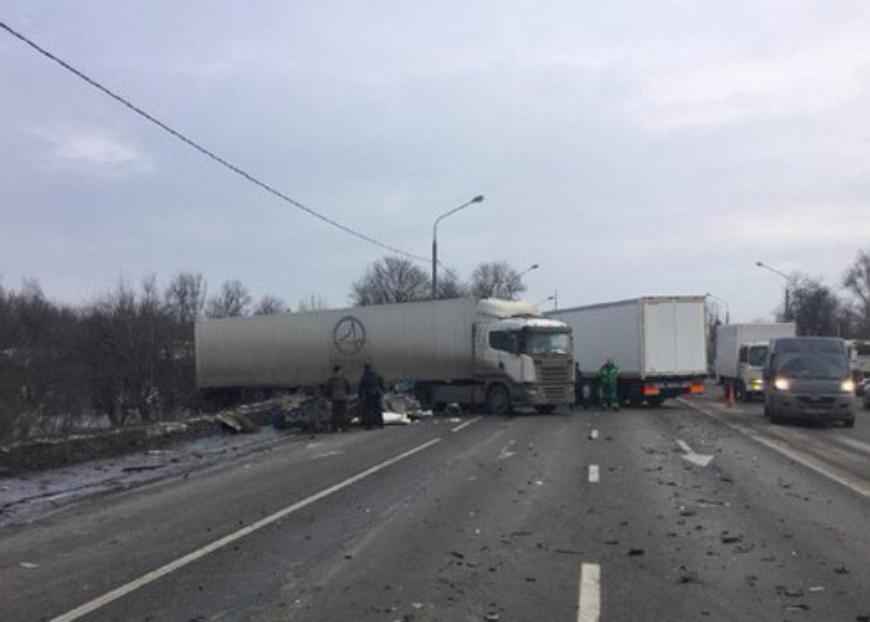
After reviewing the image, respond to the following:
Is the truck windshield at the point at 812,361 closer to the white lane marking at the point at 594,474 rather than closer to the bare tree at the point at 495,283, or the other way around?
the white lane marking at the point at 594,474

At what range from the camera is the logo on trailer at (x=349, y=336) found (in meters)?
33.4

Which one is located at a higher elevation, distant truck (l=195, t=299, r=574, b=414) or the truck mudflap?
distant truck (l=195, t=299, r=574, b=414)

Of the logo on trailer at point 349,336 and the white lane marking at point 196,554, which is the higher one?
the logo on trailer at point 349,336

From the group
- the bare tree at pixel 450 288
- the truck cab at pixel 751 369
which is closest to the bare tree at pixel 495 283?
the bare tree at pixel 450 288

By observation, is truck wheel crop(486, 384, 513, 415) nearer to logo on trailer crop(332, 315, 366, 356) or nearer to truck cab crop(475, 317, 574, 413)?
truck cab crop(475, 317, 574, 413)

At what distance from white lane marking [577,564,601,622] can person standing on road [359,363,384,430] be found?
707 inches

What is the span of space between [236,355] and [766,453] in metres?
27.0

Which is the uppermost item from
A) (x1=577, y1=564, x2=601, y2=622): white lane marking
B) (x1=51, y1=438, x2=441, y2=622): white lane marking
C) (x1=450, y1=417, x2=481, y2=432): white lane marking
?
(x1=577, y1=564, x2=601, y2=622): white lane marking

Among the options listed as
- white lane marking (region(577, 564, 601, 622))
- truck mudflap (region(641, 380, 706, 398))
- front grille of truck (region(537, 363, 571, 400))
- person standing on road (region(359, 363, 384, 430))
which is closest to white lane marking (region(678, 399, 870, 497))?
white lane marking (region(577, 564, 601, 622))

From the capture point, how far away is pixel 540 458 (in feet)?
53.0

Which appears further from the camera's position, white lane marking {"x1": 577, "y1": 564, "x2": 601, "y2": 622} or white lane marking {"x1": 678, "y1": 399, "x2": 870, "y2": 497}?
white lane marking {"x1": 678, "y1": 399, "x2": 870, "y2": 497}

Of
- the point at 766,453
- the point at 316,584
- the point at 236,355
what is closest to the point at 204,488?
the point at 316,584

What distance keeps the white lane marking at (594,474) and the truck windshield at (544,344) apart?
1442 cm

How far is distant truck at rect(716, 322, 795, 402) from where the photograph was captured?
38.5 meters
